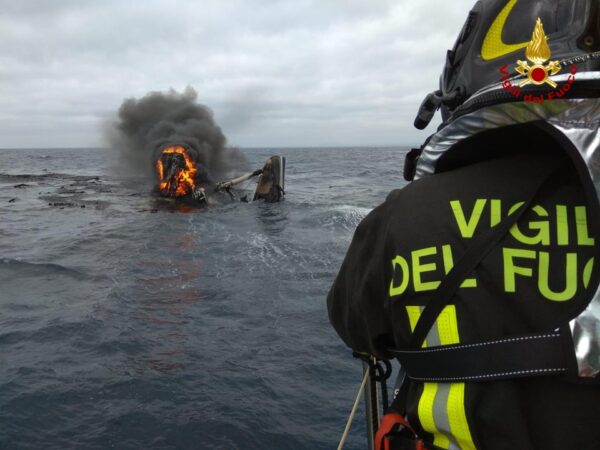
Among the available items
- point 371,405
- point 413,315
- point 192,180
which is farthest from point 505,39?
point 192,180

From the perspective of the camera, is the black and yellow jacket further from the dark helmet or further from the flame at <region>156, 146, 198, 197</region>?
the flame at <region>156, 146, 198, 197</region>

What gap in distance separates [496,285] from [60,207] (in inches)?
890

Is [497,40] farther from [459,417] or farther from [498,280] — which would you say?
[459,417]

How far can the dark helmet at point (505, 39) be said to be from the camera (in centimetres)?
142

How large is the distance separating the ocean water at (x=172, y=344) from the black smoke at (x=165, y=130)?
2312 cm

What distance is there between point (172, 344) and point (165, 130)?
1256 inches

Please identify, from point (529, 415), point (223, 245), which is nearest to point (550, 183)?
point (529, 415)

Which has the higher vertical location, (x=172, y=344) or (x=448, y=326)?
(x=448, y=326)

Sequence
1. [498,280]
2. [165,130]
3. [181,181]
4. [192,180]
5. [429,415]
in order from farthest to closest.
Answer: [165,130]
[192,180]
[181,181]
[429,415]
[498,280]

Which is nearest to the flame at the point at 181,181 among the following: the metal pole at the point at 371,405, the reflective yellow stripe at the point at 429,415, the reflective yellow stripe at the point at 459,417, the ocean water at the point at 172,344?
the ocean water at the point at 172,344

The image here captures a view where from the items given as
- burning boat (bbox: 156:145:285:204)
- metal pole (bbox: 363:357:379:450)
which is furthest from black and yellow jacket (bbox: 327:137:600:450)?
burning boat (bbox: 156:145:285:204)

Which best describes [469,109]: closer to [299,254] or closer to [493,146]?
[493,146]

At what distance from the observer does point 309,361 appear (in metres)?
5.94

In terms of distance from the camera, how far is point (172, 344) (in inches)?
250
